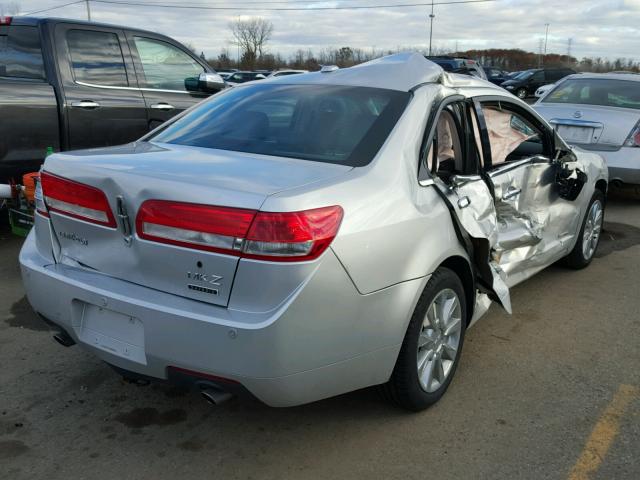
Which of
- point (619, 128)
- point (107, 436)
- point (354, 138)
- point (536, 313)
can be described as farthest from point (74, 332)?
point (619, 128)

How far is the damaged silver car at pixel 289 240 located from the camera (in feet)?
7.73

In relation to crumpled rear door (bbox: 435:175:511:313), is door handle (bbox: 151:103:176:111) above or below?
above

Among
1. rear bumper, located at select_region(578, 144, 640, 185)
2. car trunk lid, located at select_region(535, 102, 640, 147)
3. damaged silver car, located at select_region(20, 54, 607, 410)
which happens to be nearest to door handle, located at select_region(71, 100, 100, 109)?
damaged silver car, located at select_region(20, 54, 607, 410)

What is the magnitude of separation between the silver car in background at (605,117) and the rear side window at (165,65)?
4.43 m

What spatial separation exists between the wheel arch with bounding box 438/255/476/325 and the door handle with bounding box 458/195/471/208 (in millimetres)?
263

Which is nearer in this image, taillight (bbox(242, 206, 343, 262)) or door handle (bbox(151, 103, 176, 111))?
taillight (bbox(242, 206, 343, 262))

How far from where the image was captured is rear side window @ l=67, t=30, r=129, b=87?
230 inches

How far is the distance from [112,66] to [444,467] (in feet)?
16.5

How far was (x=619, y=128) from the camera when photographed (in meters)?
7.71

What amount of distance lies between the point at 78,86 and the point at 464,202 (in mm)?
4054

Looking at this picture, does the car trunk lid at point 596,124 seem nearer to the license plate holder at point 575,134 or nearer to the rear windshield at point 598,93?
the license plate holder at point 575,134

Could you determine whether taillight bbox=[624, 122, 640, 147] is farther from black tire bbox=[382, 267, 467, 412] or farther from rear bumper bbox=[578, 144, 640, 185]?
black tire bbox=[382, 267, 467, 412]

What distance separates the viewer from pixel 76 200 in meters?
2.76

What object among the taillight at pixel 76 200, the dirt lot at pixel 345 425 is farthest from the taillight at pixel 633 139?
the taillight at pixel 76 200
